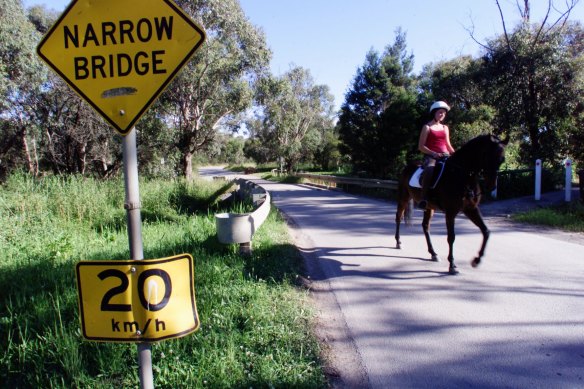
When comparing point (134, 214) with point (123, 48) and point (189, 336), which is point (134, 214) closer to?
point (123, 48)

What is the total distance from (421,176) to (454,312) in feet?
9.40

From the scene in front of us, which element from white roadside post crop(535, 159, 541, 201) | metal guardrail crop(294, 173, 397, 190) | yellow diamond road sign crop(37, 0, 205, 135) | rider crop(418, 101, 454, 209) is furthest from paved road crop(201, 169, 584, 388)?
metal guardrail crop(294, 173, 397, 190)

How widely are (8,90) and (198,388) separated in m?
18.5

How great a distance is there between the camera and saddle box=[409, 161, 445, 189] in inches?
245

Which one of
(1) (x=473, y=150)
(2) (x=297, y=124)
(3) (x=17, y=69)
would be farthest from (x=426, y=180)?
(2) (x=297, y=124)

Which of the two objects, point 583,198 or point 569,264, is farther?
point 583,198

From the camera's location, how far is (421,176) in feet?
22.2

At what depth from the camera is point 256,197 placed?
36.4 feet

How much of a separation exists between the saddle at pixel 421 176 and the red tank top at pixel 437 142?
41 cm

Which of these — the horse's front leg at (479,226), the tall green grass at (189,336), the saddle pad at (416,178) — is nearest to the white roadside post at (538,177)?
the saddle pad at (416,178)

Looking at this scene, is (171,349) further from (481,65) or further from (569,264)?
(481,65)

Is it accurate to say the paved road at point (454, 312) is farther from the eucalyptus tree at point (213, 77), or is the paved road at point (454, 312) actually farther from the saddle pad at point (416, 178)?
the eucalyptus tree at point (213, 77)

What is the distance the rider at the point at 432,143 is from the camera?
20.8 ft

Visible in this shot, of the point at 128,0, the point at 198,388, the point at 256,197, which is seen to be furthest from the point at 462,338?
the point at 256,197
